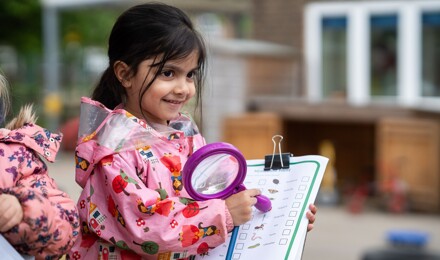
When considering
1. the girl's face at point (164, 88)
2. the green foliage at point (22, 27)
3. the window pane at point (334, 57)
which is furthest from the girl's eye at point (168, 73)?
the green foliage at point (22, 27)

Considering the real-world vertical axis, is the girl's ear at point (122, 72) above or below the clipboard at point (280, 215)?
above

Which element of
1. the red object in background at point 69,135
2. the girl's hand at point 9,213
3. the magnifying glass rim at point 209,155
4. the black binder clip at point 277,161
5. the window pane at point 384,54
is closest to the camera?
the girl's hand at point 9,213

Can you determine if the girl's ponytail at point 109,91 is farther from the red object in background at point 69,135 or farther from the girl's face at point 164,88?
the red object in background at point 69,135

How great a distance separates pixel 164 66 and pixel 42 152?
0.45 metres

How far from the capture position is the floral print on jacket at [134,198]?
2.26 meters

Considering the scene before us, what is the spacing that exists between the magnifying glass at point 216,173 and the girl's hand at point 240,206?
35mm

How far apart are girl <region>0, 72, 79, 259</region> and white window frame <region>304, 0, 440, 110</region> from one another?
10409 millimetres

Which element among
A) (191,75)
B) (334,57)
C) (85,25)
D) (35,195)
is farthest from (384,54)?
(85,25)

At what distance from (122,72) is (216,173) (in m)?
0.42

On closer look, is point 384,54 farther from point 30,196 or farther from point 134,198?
point 30,196

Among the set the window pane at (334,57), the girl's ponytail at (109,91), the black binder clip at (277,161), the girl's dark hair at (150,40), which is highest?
the girl's dark hair at (150,40)

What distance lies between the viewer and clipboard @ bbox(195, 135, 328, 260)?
90.7 inches

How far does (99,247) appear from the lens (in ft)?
7.83

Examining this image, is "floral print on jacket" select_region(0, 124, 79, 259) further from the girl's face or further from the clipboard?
the clipboard
